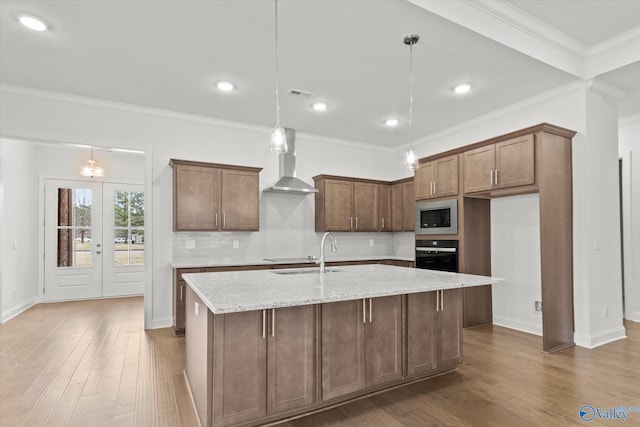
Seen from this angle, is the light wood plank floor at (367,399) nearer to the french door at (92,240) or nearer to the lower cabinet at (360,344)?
the lower cabinet at (360,344)

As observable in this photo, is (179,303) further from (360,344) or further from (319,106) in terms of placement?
(319,106)

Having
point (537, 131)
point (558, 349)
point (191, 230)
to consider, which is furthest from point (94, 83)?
point (558, 349)

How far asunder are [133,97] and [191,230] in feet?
5.85

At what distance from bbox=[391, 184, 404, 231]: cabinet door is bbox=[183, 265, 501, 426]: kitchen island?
3.19 meters

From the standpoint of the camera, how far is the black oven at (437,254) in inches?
A: 182

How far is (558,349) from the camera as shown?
362 cm

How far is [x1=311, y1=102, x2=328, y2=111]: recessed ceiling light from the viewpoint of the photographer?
458 centimetres

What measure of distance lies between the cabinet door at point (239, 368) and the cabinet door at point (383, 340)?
81 cm

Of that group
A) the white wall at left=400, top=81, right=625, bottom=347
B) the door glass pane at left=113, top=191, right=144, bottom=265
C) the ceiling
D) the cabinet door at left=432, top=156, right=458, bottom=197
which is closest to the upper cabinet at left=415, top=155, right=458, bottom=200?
the cabinet door at left=432, top=156, right=458, bottom=197

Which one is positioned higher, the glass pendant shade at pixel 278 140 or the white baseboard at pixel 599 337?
the glass pendant shade at pixel 278 140

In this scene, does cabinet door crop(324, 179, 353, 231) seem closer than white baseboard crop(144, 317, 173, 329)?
No

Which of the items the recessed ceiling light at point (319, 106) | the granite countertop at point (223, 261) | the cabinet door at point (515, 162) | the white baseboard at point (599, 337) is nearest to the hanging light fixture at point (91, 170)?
the granite countertop at point (223, 261)

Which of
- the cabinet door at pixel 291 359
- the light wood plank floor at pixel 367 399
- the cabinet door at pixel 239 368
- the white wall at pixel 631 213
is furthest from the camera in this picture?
the white wall at pixel 631 213

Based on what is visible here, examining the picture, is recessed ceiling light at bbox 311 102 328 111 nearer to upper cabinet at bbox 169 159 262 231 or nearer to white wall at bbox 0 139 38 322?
upper cabinet at bbox 169 159 262 231
